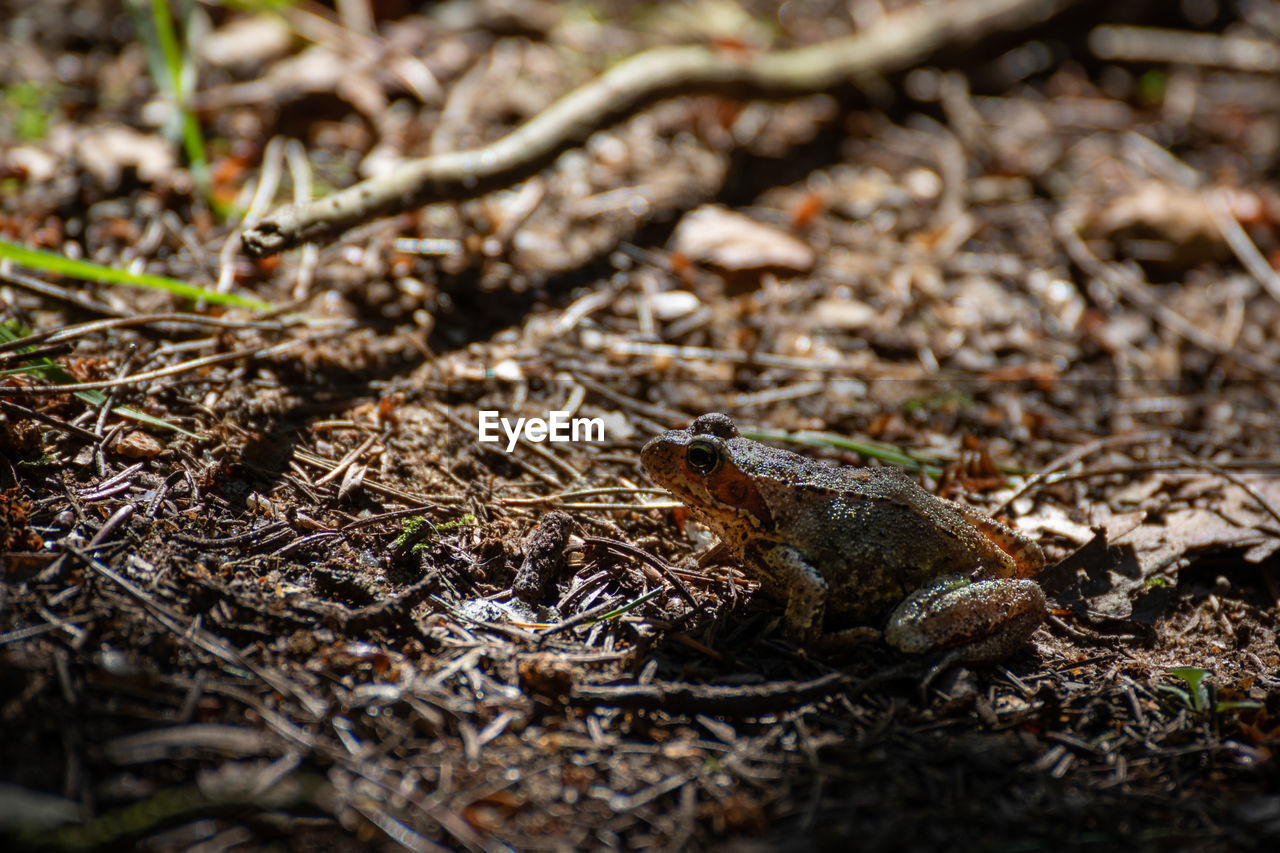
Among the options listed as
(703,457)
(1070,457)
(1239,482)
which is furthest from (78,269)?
(1239,482)

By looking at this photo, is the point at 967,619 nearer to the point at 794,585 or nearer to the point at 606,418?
the point at 794,585

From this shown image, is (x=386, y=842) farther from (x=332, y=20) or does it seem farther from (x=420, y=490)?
(x=332, y=20)

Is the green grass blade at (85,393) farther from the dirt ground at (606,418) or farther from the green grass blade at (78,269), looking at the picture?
the green grass blade at (78,269)

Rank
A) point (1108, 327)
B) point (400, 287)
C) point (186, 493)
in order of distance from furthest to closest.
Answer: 1. point (1108, 327)
2. point (400, 287)
3. point (186, 493)

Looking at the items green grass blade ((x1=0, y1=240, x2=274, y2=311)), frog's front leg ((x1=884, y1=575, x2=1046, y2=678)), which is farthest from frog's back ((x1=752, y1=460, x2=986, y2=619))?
green grass blade ((x1=0, y1=240, x2=274, y2=311))

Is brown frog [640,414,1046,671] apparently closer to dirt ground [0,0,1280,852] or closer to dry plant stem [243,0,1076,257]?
dirt ground [0,0,1280,852]

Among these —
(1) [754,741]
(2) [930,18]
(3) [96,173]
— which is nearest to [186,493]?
(1) [754,741]
